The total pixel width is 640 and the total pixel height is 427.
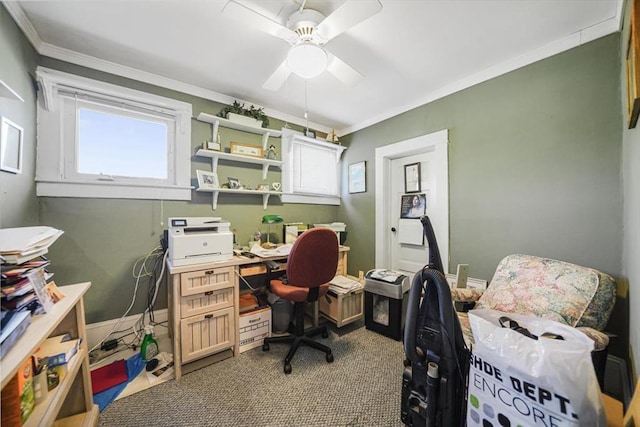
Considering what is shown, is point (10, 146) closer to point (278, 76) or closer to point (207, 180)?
point (207, 180)

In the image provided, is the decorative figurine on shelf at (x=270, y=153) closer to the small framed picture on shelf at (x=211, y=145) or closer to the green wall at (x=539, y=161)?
the small framed picture on shelf at (x=211, y=145)

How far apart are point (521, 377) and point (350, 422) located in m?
0.94

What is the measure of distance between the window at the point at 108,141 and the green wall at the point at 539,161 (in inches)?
105

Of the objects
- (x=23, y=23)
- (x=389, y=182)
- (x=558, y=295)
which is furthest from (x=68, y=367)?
(x=389, y=182)

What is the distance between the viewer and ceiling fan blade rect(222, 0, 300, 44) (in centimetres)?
120

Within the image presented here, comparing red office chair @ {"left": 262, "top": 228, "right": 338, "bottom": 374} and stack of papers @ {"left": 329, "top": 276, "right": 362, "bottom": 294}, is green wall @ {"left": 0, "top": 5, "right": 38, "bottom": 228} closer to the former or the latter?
red office chair @ {"left": 262, "top": 228, "right": 338, "bottom": 374}

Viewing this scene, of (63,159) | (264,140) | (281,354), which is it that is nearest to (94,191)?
(63,159)

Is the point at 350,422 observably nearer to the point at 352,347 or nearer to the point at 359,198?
the point at 352,347

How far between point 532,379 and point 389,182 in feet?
8.22

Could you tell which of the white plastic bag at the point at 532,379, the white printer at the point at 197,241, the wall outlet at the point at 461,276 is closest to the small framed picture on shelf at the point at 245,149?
the white printer at the point at 197,241

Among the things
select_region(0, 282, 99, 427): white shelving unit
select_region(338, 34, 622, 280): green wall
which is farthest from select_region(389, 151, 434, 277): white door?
select_region(0, 282, 99, 427): white shelving unit

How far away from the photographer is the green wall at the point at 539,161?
1.61 metres

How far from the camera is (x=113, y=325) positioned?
6.66 ft

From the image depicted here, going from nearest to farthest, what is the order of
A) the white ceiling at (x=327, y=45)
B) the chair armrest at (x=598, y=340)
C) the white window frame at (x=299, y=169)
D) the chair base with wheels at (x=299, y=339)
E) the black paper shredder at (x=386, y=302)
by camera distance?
the chair armrest at (x=598, y=340), the white ceiling at (x=327, y=45), the chair base with wheels at (x=299, y=339), the black paper shredder at (x=386, y=302), the white window frame at (x=299, y=169)
